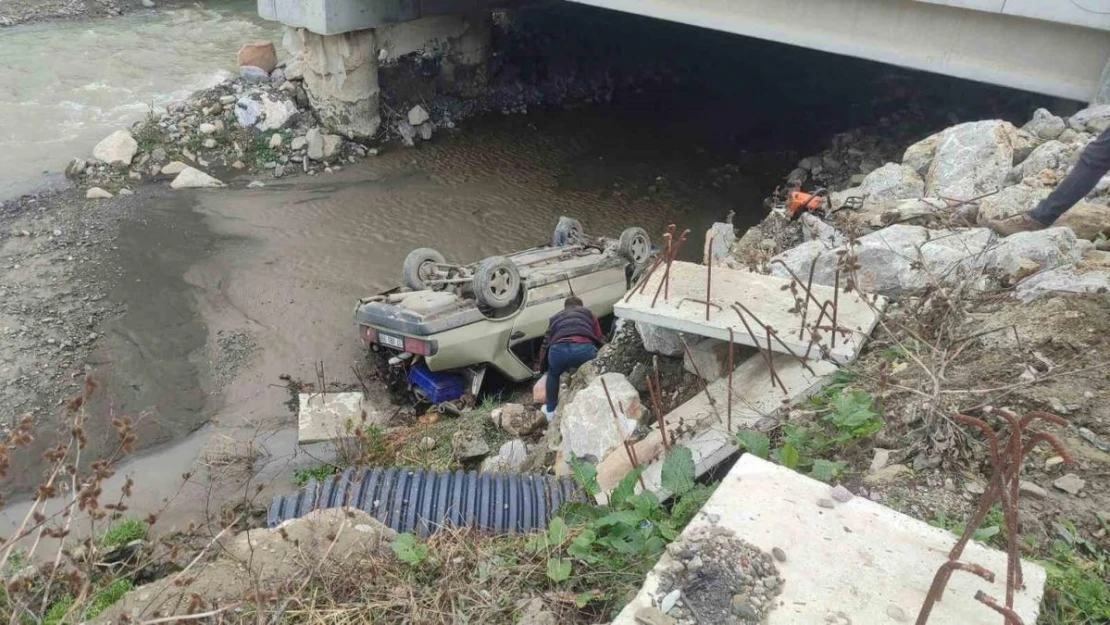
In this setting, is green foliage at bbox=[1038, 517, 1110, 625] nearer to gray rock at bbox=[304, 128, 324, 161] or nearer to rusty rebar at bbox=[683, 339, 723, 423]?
rusty rebar at bbox=[683, 339, 723, 423]

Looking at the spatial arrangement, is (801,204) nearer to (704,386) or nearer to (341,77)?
(704,386)

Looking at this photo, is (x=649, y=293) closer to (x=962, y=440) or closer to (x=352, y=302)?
(x=962, y=440)

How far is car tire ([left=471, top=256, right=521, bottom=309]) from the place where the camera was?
6.48 meters

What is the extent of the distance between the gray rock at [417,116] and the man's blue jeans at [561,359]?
28.3 feet

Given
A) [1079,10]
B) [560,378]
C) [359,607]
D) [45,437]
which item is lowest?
[45,437]

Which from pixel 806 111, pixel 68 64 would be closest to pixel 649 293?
pixel 806 111

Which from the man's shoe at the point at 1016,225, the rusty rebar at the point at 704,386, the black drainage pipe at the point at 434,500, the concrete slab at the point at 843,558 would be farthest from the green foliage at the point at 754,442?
the man's shoe at the point at 1016,225

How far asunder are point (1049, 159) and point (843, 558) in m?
5.92

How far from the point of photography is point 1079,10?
719cm

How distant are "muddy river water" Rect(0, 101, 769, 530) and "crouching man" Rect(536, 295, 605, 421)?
7.22ft

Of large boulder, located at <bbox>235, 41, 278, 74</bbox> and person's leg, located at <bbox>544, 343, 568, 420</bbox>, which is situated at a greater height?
large boulder, located at <bbox>235, 41, 278, 74</bbox>

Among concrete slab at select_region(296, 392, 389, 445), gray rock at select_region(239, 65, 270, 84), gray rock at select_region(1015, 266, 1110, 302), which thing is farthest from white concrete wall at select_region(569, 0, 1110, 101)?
gray rock at select_region(239, 65, 270, 84)

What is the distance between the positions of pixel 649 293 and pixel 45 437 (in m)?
5.36

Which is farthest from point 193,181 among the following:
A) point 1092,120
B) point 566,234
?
point 1092,120
